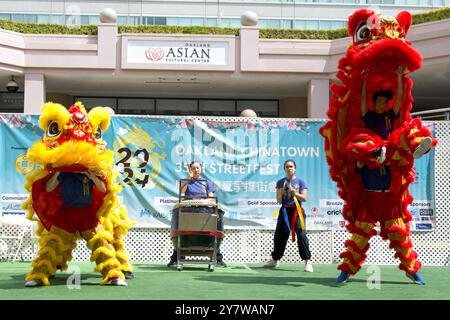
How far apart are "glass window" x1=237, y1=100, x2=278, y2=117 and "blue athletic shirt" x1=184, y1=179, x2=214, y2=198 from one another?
16.3m

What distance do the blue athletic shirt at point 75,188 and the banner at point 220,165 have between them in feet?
13.1

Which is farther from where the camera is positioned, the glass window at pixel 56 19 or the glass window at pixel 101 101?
the glass window at pixel 56 19

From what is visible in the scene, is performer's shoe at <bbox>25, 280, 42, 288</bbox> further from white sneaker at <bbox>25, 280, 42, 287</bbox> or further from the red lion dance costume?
the red lion dance costume

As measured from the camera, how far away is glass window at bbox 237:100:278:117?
88.3ft

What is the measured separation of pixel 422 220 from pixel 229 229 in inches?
134

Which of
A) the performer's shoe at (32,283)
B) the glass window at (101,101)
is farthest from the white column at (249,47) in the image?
the performer's shoe at (32,283)

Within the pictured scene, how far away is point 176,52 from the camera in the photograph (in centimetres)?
2231

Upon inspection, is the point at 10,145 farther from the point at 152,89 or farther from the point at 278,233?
the point at 152,89

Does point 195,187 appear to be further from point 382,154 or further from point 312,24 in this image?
point 312,24

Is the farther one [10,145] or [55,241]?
[10,145]

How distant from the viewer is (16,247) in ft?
39.4

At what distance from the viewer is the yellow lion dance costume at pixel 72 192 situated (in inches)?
294

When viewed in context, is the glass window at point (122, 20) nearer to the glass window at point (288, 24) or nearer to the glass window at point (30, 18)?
the glass window at point (30, 18)
